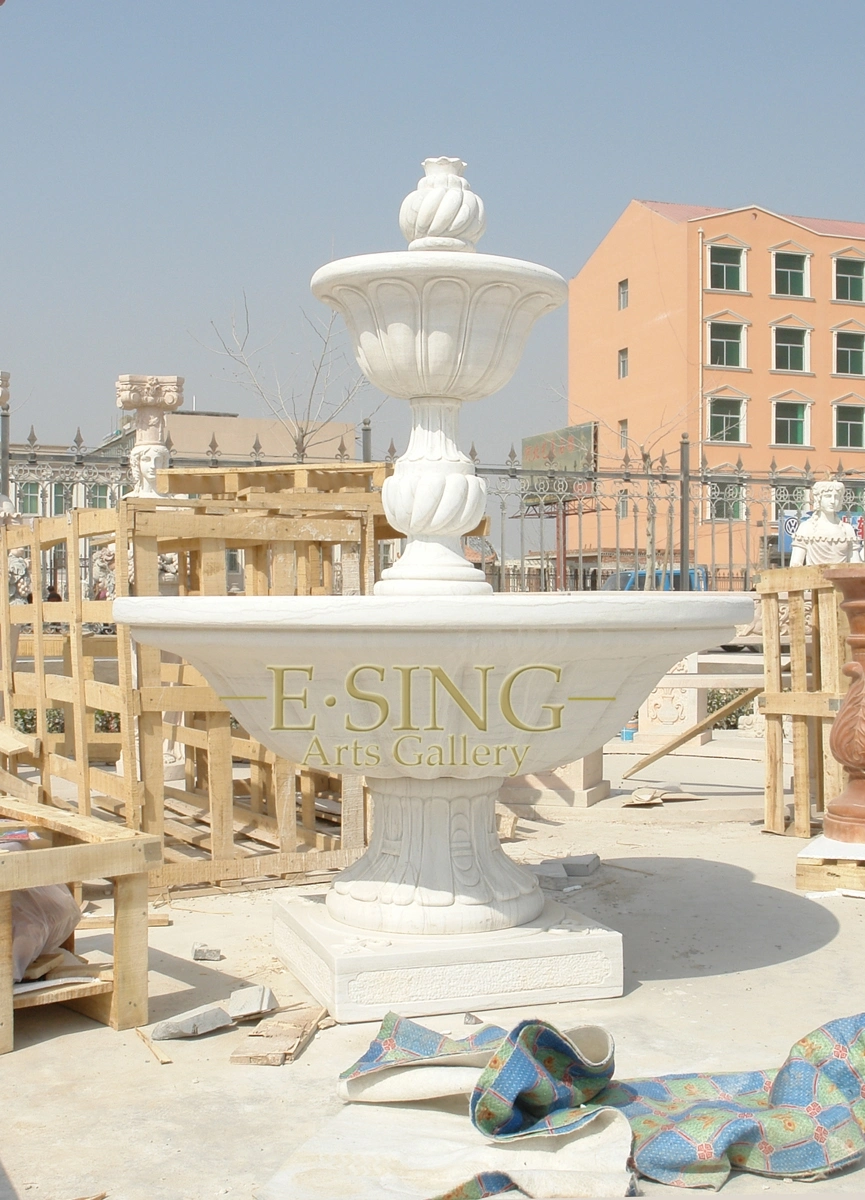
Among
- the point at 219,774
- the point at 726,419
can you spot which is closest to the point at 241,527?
the point at 219,774

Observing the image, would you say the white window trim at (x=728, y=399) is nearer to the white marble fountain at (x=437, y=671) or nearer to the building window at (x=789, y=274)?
the building window at (x=789, y=274)

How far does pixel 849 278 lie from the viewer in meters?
29.1

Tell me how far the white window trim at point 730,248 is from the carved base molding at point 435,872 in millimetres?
25968

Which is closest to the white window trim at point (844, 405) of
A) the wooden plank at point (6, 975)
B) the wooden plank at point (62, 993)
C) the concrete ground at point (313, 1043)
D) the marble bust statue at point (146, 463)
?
the marble bust statue at point (146, 463)

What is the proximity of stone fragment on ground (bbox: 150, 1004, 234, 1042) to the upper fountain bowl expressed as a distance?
6.59 ft

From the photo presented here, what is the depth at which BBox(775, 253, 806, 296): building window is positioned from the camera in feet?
93.4

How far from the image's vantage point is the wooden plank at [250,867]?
4.82 meters

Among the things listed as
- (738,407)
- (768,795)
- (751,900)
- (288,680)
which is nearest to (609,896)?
(751,900)

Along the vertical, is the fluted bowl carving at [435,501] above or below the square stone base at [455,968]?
above

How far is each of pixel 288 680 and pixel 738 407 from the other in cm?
2626

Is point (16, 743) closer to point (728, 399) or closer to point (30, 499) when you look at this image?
point (30, 499)

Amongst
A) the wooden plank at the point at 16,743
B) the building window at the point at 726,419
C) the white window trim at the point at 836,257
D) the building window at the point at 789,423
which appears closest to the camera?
the wooden plank at the point at 16,743

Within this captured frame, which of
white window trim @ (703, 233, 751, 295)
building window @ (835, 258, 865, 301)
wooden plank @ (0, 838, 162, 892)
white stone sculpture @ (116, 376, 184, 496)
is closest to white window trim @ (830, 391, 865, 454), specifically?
building window @ (835, 258, 865, 301)

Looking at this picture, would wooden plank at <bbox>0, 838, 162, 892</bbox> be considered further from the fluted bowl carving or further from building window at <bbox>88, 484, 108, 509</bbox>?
building window at <bbox>88, 484, 108, 509</bbox>
